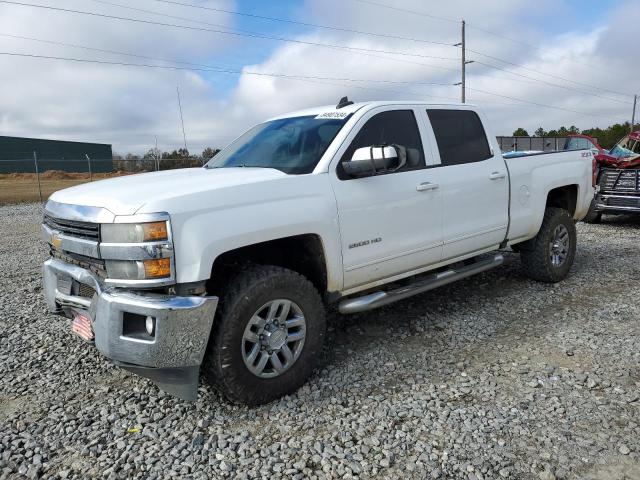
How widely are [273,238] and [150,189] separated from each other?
807mm

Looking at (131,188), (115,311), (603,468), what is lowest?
(603,468)

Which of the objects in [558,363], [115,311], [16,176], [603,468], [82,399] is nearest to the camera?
[603,468]

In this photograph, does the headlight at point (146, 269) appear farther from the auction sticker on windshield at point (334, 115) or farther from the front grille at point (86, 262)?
the auction sticker on windshield at point (334, 115)

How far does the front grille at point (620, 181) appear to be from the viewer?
30.2ft

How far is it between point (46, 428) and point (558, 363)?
11.4ft

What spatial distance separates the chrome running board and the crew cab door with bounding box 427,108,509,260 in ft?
0.48

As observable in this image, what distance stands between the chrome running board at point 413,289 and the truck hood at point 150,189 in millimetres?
1068

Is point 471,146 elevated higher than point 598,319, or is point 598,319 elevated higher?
point 471,146

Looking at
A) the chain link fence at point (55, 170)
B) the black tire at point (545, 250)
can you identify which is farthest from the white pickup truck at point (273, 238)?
the chain link fence at point (55, 170)

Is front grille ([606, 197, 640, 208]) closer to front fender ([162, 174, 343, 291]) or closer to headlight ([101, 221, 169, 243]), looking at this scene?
front fender ([162, 174, 343, 291])

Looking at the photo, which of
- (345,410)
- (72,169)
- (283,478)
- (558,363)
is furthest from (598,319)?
(72,169)

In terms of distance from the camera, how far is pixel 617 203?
9.34 metres

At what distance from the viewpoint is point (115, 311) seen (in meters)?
2.82

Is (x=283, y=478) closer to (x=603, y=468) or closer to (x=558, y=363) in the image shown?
(x=603, y=468)
